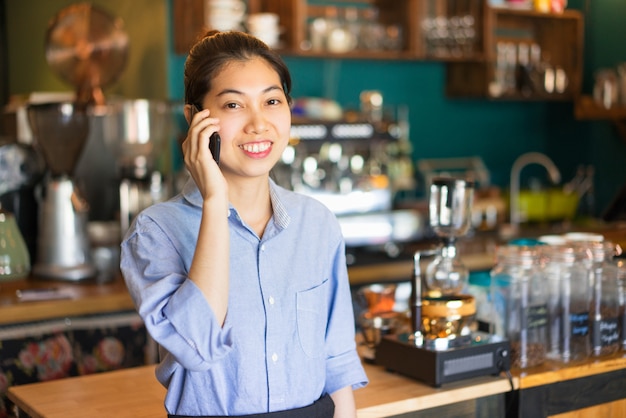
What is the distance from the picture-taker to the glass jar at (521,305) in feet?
7.66

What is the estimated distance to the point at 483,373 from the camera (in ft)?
7.29

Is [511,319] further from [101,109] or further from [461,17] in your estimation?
[461,17]

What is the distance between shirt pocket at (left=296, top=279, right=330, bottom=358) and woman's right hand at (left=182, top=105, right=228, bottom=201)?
0.98 ft

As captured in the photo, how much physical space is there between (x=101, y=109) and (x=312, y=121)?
4.00 feet

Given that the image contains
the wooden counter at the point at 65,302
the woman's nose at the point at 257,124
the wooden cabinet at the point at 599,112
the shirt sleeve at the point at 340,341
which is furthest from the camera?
the wooden cabinet at the point at 599,112

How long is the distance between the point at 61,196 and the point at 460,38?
9.64ft

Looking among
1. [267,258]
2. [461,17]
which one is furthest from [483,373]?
[461,17]

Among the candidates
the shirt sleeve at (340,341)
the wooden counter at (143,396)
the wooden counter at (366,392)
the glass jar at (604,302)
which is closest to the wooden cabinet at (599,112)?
the glass jar at (604,302)

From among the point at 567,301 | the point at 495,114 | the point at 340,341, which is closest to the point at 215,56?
the point at 340,341

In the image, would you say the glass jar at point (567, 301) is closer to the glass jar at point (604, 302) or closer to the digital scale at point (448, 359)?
the glass jar at point (604, 302)

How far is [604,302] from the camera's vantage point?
2.49 m

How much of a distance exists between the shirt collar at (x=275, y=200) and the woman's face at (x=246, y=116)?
0.26ft

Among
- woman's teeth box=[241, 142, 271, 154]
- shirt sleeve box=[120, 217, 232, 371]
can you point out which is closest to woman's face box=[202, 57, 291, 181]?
woman's teeth box=[241, 142, 271, 154]

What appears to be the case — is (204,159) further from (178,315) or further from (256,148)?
(178,315)
